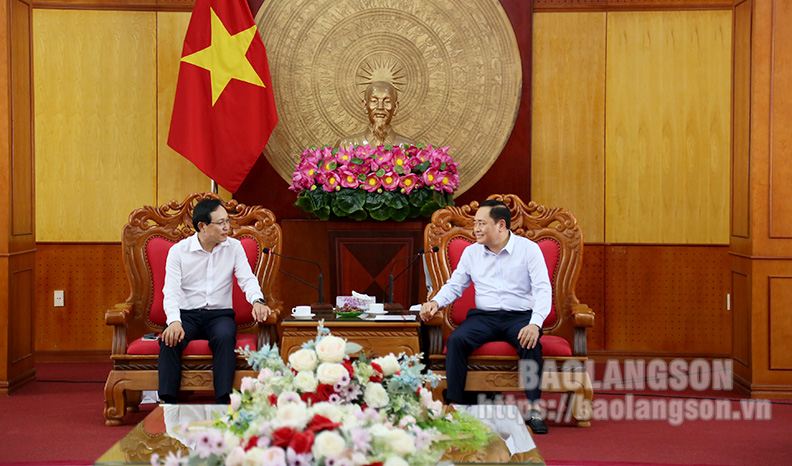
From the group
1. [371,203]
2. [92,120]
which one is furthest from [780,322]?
[92,120]

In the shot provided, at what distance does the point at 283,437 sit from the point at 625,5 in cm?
432

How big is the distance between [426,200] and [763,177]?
172 cm

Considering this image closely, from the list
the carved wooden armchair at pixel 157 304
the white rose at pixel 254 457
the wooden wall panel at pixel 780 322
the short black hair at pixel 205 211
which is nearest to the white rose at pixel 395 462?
the white rose at pixel 254 457

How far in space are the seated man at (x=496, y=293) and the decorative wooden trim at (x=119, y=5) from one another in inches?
98.9

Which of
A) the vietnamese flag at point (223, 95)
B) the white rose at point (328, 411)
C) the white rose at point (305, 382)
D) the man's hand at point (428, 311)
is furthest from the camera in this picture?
the vietnamese flag at point (223, 95)

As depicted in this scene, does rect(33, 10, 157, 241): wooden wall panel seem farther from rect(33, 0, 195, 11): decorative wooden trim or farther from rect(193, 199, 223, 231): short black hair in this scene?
rect(193, 199, 223, 231): short black hair

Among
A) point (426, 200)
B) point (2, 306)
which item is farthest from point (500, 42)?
point (2, 306)

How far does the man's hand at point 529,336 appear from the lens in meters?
3.66

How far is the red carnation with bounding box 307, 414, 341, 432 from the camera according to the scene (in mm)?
1640

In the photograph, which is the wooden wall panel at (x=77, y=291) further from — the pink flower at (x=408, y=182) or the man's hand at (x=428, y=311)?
the man's hand at (x=428, y=311)

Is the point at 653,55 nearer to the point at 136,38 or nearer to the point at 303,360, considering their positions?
the point at 136,38

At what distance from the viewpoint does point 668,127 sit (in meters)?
5.24

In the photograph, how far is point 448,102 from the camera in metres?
5.28

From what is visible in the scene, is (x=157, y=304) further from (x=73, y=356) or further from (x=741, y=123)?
(x=741, y=123)
